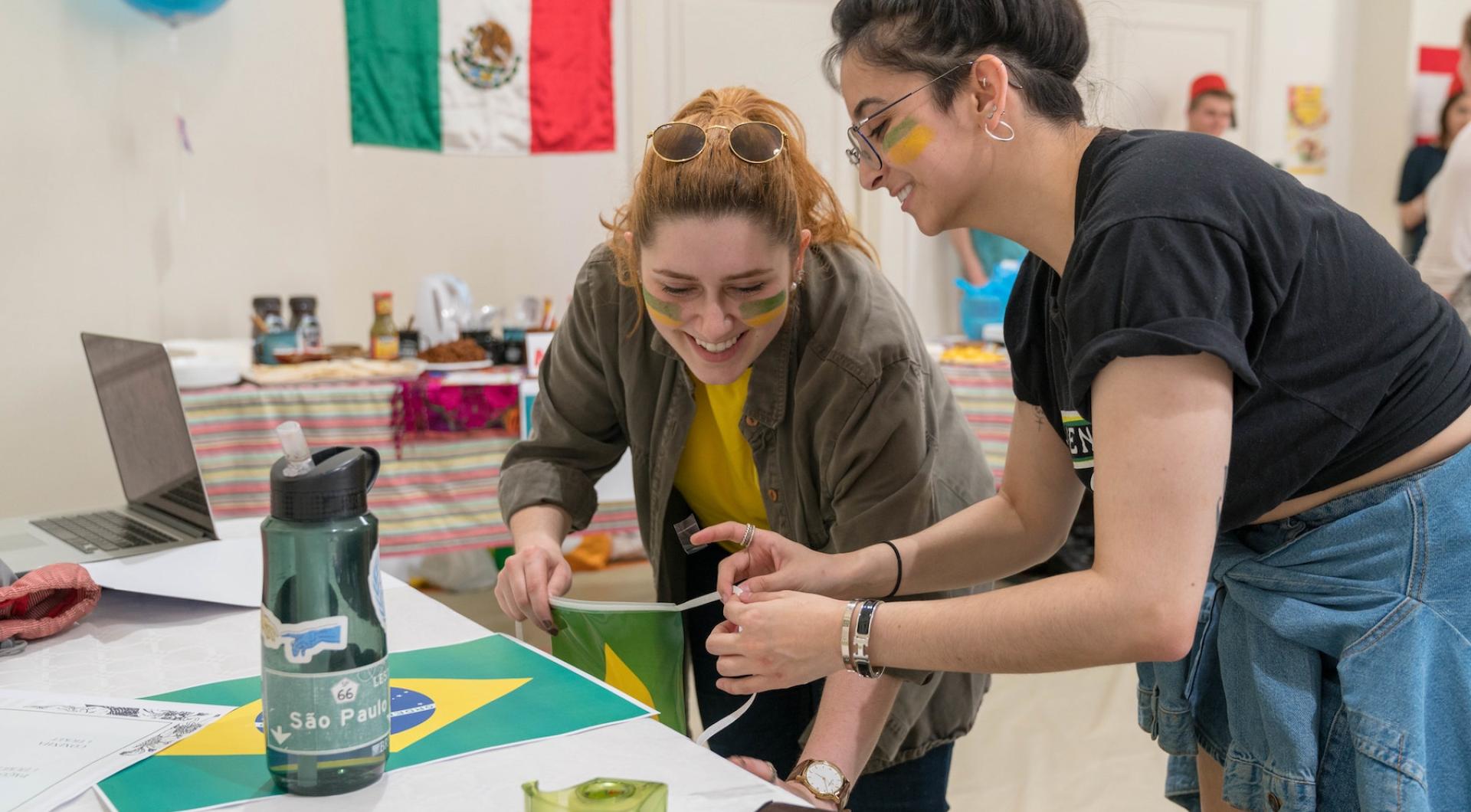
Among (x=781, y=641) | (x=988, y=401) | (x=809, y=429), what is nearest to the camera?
(x=781, y=641)

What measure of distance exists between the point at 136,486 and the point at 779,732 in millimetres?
1023

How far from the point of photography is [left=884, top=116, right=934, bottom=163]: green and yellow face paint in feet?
3.61

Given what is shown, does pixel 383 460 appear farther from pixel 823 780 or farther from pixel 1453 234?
pixel 1453 234

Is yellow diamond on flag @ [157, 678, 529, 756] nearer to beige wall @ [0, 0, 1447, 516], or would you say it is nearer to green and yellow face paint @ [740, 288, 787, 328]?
green and yellow face paint @ [740, 288, 787, 328]

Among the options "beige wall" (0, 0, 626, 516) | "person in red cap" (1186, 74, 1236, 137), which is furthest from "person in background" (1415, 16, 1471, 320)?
"beige wall" (0, 0, 626, 516)

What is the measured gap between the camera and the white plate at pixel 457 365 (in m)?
3.35

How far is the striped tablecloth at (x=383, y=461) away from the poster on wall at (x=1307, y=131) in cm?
335

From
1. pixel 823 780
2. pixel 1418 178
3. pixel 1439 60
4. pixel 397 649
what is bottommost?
pixel 823 780

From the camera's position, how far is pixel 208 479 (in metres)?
3.01

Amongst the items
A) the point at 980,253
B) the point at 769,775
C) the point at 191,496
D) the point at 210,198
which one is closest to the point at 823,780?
the point at 769,775

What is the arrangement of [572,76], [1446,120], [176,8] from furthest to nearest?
[1446,120] < [572,76] < [176,8]

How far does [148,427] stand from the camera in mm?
1652

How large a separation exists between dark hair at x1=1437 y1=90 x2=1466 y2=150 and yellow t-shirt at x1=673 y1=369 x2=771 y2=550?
16.3 feet

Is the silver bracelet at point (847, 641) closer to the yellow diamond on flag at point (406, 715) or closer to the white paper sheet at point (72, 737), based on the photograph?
the yellow diamond on flag at point (406, 715)
